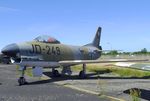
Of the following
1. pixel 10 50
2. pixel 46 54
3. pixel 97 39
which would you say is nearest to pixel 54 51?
pixel 46 54

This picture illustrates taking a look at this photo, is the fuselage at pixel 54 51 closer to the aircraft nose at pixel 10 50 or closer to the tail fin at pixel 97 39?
the aircraft nose at pixel 10 50

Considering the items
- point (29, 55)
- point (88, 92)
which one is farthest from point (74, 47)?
point (88, 92)

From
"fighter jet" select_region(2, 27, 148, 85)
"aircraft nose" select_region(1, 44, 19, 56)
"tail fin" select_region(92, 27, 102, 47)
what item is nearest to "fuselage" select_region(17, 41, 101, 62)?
"fighter jet" select_region(2, 27, 148, 85)

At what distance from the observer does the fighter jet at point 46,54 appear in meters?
21.8

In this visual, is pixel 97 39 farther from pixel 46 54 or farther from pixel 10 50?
pixel 10 50

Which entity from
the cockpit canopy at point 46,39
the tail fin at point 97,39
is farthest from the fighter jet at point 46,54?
the tail fin at point 97,39

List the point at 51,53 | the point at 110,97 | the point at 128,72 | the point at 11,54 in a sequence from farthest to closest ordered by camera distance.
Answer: the point at 128,72 → the point at 51,53 → the point at 11,54 → the point at 110,97

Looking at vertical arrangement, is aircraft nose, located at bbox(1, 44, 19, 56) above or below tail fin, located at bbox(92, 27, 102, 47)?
below

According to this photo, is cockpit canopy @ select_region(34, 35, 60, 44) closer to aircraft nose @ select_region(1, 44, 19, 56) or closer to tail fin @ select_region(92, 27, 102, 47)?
aircraft nose @ select_region(1, 44, 19, 56)

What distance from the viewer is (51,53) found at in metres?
24.6

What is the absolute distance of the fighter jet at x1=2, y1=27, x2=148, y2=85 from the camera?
21781 millimetres

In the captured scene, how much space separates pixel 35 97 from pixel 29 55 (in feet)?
27.8

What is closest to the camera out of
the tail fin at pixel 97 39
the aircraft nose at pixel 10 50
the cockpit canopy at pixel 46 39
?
the aircraft nose at pixel 10 50

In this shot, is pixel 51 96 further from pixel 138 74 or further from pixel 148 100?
pixel 138 74
